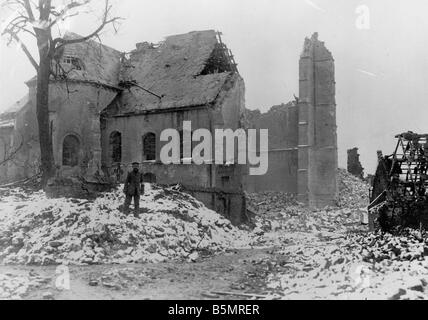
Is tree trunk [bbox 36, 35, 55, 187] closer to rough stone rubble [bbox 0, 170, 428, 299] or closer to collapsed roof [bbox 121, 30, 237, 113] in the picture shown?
rough stone rubble [bbox 0, 170, 428, 299]

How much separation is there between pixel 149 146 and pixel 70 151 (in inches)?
179

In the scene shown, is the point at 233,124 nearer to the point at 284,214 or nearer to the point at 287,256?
the point at 284,214

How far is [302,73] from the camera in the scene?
119ft

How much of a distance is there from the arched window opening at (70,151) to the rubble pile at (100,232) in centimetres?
939

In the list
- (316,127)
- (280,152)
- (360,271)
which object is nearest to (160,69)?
(280,152)

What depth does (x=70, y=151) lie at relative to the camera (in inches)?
1049

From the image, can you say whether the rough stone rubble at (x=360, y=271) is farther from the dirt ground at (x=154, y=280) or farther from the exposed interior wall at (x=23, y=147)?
the exposed interior wall at (x=23, y=147)

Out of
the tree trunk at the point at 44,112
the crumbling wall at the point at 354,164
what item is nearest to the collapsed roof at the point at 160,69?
the tree trunk at the point at 44,112

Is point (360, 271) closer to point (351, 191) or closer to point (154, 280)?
point (154, 280)

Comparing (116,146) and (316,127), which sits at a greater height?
(316,127)

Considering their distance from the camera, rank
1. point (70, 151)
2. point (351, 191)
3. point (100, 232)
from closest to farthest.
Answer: point (100, 232) → point (70, 151) → point (351, 191)

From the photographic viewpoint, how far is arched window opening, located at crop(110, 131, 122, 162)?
92.8 feet

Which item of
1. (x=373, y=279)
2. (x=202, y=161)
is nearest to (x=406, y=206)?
(x=373, y=279)

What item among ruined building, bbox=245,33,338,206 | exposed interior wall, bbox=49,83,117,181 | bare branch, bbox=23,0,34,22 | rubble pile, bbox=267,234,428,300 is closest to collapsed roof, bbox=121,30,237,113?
exposed interior wall, bbox=49,83,117,181
